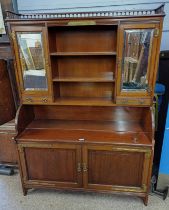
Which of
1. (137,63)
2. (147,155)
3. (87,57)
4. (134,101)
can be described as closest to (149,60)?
(137,63)

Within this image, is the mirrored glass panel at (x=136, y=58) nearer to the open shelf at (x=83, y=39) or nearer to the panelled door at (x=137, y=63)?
the panelled door at (x=137, y=63)

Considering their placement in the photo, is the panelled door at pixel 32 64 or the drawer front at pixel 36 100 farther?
the drawer front at pixel 36 100

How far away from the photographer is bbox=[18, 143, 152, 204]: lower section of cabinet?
1636mm

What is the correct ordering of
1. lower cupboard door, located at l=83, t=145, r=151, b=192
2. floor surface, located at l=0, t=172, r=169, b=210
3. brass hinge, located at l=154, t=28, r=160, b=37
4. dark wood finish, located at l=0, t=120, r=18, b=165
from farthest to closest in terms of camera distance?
dark wood finish, located at l=0, t=120, r=18, b=165
floor surface, located at l=0, t=172, r=169, b=210
lower cupboard door, located at l=83, t=145, r=151, b=192
brass hinge, located at l=154, t=28, r=160, b=37

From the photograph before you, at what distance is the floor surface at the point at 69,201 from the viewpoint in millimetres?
1760

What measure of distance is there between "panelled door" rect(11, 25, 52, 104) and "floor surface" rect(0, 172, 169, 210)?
1.01m

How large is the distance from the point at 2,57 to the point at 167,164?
2.04 metres

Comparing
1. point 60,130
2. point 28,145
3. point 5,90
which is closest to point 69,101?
point 60,130

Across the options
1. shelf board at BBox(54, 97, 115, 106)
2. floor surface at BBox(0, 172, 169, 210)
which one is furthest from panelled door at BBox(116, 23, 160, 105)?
floor surface at BBox(0, 172, 169, 210)

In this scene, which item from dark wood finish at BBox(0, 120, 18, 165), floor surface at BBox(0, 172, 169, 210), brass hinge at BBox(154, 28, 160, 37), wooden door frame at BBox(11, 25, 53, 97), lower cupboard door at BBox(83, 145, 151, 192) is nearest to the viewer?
brass hinge at BBox(154, 28, 160, 37)

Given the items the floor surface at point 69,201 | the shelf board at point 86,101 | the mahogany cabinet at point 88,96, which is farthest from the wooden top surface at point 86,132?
the floor surface at point 69,201

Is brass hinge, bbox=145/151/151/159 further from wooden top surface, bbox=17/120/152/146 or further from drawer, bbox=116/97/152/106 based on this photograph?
drawer, bbox=116/97/152/106

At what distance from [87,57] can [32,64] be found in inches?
21.2

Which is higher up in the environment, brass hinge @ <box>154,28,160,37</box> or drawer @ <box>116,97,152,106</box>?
brass hinge @ <box>154,28,160,37</box>
